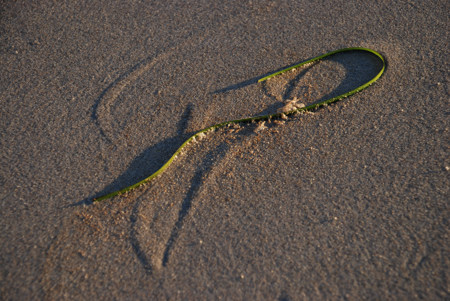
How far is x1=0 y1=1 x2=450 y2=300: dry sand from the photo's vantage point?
7.22 feet

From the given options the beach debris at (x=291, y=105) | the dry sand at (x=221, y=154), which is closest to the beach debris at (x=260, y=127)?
the dry sand at (x=221, y=154)

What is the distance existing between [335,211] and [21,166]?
2107 mm

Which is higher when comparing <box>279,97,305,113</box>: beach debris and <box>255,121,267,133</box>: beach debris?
<box>279,97,305,113</box>: beach debris

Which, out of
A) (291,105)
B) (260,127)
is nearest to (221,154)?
(260,127)

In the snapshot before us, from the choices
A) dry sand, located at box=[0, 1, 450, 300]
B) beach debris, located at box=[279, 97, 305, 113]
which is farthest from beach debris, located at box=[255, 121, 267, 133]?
beach debris, located at box=[279, 97, 305, 113]

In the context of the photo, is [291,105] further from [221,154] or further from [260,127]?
[221,154]

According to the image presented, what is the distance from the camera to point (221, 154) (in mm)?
2742

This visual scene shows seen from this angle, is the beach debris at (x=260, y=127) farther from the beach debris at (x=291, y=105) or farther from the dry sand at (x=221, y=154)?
the beach debris at (x=291, y=105)

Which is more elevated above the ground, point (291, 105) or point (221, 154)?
point (291, 105)

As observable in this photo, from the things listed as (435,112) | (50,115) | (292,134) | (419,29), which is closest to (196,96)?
(292,134)

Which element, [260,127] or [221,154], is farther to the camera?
[260,127]

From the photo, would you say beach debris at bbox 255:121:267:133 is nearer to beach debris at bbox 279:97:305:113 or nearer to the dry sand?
the dry sand

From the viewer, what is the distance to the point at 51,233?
2424mm

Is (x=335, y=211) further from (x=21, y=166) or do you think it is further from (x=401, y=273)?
(x=21, y=166)
